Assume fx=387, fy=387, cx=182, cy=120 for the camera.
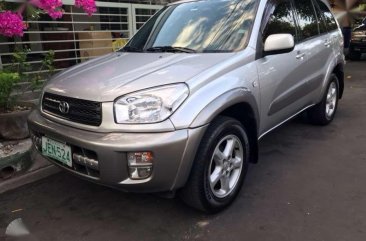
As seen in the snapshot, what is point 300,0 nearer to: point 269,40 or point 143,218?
point 269,40

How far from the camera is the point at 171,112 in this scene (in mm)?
2584

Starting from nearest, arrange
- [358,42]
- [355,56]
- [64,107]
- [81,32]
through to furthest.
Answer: [64,107]
[81,32]
[358,42]
[355,56]

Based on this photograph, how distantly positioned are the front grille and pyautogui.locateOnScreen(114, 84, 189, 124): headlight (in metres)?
0.16

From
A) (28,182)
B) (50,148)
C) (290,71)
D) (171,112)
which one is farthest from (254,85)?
(28,182)

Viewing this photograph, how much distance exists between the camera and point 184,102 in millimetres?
2629

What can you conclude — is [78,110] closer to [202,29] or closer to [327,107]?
[202,29]

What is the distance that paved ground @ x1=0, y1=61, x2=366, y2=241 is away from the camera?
2.83m

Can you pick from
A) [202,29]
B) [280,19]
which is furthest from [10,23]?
[280,19]

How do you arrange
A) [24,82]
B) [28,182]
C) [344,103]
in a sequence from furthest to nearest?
[344,103] → [24,82] → [28,182]

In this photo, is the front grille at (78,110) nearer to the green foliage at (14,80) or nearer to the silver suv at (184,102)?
the silver suv at (184,102)

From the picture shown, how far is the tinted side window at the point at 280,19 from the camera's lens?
3666mm

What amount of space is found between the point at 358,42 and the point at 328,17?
27.4ft

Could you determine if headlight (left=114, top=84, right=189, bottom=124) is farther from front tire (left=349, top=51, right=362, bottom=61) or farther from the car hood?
front tire (left=349, top=51, right=362, bottom=61)

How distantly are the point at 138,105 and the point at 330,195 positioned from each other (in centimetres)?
186
